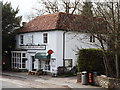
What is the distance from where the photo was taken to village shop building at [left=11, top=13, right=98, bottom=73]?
81.7 ft

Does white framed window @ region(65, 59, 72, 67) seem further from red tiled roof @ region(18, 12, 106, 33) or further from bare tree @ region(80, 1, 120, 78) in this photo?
bare tree @ region(80, 1, 120, 78)

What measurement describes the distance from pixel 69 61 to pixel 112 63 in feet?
24.5

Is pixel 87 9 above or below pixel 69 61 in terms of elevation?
above

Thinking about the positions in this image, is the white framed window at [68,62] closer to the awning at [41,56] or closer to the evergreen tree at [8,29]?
the awning at [41,56]

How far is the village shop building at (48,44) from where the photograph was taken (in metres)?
24.9

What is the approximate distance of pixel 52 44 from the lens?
82.7 feet

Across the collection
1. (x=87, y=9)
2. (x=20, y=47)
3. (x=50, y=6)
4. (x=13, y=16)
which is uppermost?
(x=50, y=6)

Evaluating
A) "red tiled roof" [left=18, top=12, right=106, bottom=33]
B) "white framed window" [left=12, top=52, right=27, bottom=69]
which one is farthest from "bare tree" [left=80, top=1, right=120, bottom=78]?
"white framed window" [left=12, top=52, right=27, bottom=69]

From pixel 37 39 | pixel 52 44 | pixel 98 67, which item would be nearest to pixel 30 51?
pixel 37 39

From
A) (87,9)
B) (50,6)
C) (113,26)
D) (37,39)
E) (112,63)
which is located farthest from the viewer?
(50,6)

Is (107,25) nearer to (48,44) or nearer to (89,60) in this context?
(89,60)

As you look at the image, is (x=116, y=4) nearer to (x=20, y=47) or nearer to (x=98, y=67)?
(x=98, y=67)

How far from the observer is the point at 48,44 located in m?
25.7

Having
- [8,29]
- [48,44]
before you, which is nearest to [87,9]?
[48,44]
